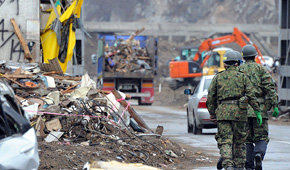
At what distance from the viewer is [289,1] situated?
90.9ft

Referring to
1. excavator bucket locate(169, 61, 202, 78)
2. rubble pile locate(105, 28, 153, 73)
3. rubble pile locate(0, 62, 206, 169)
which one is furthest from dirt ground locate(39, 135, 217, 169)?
excavator bucket locate(169, 61, 202, 78)

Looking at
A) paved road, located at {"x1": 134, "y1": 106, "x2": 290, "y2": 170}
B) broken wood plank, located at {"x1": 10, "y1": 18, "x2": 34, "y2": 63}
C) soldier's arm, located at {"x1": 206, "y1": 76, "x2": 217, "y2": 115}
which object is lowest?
paved road, located at {"x1": 134, "y1": 106, "x2": 290, "y2": 170}

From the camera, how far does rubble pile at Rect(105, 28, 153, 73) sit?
36.6m

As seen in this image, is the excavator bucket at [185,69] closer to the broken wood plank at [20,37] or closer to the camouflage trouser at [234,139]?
the broken wood plank at [20,37]

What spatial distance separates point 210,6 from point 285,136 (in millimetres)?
92869

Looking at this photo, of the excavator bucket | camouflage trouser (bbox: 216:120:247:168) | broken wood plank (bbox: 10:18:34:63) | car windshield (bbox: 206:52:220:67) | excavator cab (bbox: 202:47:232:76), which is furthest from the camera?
the excavator bucket

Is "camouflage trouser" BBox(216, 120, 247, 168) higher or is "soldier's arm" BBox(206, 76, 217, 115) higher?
"soldier's arm" BBox(206, 76, 217, 115)

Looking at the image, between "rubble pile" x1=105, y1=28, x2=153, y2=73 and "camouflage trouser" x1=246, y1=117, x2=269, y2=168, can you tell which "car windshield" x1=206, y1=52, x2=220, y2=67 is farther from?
"camouflage trouser" x1=246, y1=117, x2=269, y2=168

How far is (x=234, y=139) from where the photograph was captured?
33.6 feet

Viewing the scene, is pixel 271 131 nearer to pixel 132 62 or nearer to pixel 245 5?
pixel 132 62

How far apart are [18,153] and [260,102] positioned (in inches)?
190

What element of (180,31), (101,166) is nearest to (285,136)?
(101,166)

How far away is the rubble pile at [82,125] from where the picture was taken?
11.6m

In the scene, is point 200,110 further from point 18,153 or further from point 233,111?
point 18,153
